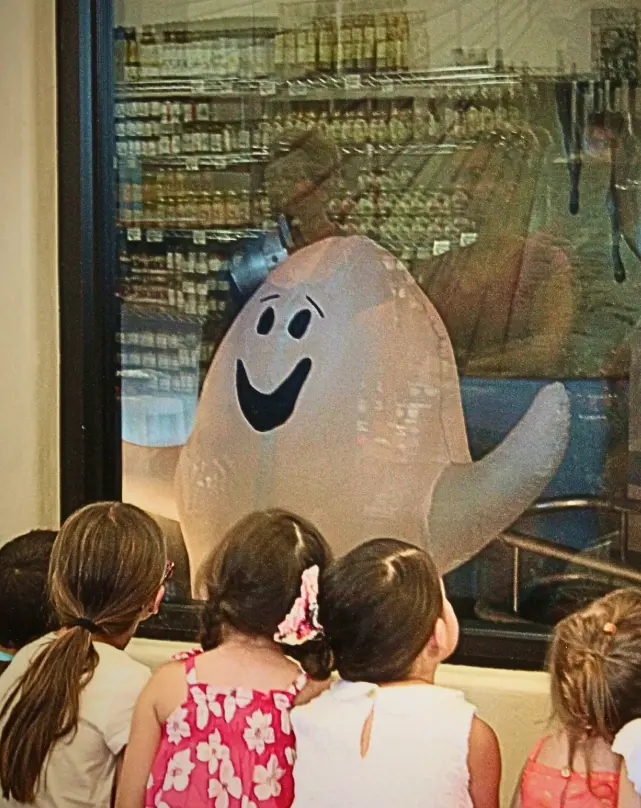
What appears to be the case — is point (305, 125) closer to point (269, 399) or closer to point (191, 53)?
point (191, 53)

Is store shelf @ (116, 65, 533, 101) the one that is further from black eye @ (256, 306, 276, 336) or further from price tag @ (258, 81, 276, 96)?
black eye @ (256, 306, 276, 336)

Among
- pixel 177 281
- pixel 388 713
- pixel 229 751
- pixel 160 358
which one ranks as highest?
pixel 177 281

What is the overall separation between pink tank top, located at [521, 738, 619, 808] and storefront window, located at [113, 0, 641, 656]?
0.59 m

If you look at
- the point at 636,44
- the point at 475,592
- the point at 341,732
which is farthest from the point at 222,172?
the point at 341,732

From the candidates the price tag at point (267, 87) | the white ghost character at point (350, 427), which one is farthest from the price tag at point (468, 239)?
the price tag at point (267, 87)

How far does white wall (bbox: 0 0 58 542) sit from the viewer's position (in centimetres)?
225

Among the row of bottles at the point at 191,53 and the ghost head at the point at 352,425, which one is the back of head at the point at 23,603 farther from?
the row of bottles at the point at 191,53

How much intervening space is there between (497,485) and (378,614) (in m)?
0.66

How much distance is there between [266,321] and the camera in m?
2.22

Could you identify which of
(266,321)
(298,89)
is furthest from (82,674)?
(298,89)

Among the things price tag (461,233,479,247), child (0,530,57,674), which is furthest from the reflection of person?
child (0,530,57,674)

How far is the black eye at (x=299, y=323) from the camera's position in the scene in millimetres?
2191

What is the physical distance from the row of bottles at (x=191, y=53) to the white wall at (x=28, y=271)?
0.52 feet

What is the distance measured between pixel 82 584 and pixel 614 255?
1.08m
